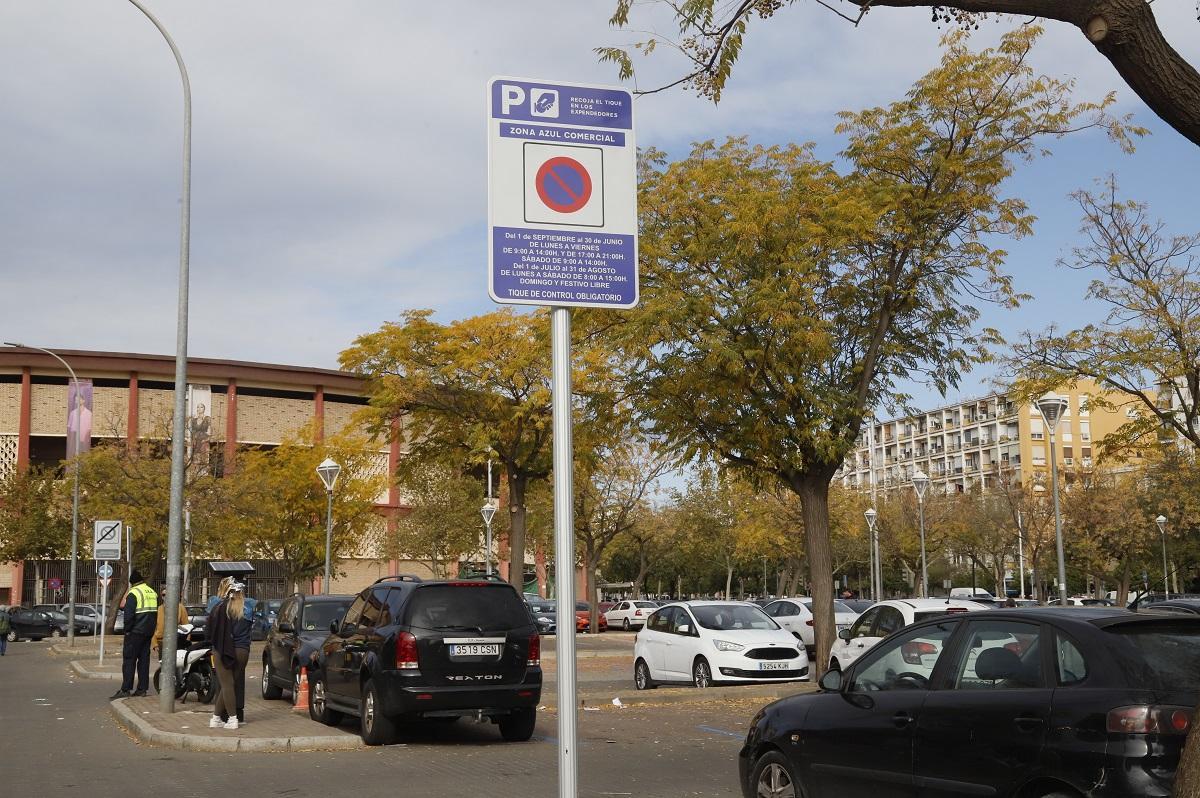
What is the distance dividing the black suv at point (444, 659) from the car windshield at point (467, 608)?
0.4 inches

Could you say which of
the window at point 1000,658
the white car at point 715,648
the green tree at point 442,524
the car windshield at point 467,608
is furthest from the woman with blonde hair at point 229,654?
the green tree at point 442,524

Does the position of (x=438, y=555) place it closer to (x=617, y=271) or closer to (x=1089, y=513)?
(x=1089, y=513)

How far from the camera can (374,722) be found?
13.0m

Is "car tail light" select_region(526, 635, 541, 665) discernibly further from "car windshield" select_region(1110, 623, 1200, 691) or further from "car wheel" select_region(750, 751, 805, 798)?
"car windshield" select_region(1110, 623, 1200, 691)

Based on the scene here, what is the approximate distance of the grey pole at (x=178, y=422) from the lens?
1596 centimetres

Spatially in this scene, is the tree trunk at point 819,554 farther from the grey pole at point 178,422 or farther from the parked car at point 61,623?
the parked car at point 61,623

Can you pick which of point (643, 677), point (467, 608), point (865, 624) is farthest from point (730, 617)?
point (467, 608)

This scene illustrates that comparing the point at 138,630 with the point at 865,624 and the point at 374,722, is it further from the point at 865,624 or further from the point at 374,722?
the point at 865,624

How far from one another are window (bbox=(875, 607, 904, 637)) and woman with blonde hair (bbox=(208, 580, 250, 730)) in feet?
33.2

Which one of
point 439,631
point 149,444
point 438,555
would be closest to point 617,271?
point 439,631

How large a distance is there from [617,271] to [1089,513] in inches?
2576

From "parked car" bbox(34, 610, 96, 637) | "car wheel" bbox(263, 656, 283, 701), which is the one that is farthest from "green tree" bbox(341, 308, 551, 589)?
"parked car" bbox(34, 610, 96, 637)

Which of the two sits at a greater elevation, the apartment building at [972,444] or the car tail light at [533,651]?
the apartment building at [972,444]

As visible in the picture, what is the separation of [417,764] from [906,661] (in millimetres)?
6133
